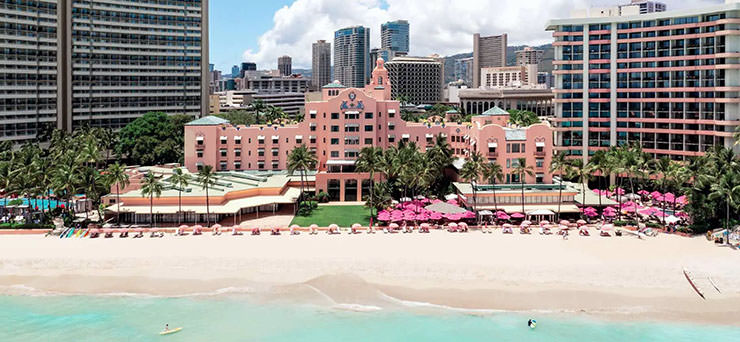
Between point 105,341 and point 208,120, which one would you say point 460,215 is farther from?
point 208,120

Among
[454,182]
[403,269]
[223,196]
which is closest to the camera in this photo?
[403,269]

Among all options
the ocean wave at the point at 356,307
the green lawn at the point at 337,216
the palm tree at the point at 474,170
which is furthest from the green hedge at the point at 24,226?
the palm tree at the point at 474,170

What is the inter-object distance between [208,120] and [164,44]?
6767cm

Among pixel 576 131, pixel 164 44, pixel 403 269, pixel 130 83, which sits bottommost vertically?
pixel 403 269

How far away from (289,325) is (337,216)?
34910 mm

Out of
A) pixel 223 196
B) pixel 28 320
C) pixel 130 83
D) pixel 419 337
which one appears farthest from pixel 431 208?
pixel 130 83

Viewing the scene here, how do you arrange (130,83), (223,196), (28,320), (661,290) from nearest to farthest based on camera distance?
(28,320), (661,290), (223,196), (130,83)

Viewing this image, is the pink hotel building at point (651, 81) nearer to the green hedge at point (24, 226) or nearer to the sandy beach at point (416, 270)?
the sandy beach at point (416, 270)

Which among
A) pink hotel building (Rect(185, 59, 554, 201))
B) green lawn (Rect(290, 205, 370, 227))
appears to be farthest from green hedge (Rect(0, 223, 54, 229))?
pink hotel building (Rect(185, 59, 554, 201))

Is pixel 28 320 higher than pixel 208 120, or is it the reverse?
pixel 208 120

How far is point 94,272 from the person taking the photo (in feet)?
200

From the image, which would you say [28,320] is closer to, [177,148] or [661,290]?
[661,290]

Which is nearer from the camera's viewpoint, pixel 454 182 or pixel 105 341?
pixel 105 341

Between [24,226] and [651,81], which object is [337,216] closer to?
[24,226]
